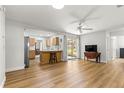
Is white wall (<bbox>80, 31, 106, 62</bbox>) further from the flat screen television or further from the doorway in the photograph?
the doorway

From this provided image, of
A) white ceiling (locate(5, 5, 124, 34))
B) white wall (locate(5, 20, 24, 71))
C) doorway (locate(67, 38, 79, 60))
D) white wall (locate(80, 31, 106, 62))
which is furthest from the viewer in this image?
doorway (locate(67, 38, 79, 60))

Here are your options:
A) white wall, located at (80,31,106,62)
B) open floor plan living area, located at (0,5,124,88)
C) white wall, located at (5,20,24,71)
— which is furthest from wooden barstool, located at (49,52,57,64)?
white wall, located at (80,31,106,62)

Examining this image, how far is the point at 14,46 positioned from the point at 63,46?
12.8 ft

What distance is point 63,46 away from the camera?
7.85 m

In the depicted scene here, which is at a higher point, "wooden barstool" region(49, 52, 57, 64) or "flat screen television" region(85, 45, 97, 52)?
"flat screen television" region(85, 45, 97, 52)

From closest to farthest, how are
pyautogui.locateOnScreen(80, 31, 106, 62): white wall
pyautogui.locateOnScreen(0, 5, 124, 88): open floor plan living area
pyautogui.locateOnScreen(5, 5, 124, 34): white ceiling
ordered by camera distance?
pyautogui.locateOnScreen(0, 5, 124, 88): open floor plan living area < pyautogui.locateOnScreen(5, 5, 124, 34): white ceiling < pyautogui.locateOnScreen(80, 31, 106, 62): white wall

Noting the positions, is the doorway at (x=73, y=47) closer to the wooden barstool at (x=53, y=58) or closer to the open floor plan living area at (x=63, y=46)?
the open floor plan living area at (x=63, y=46)

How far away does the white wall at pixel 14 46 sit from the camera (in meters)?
4.46

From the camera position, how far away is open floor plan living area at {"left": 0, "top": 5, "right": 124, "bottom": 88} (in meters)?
3.17

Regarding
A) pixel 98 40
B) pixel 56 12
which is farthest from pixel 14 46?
pixel 98 40

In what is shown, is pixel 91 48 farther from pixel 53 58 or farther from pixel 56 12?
pixel 56 12
